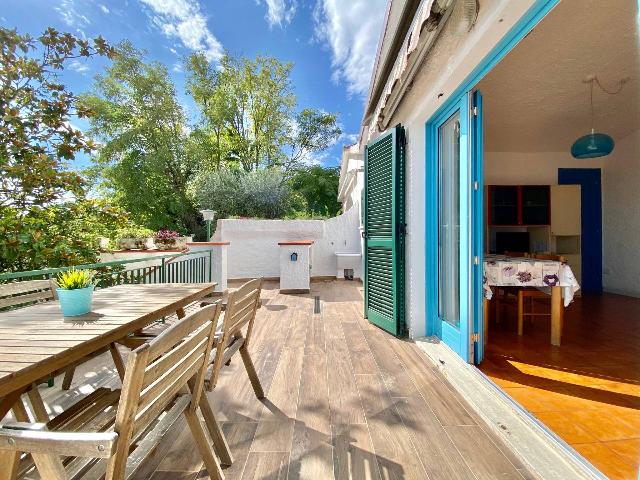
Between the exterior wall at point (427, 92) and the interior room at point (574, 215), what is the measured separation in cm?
90

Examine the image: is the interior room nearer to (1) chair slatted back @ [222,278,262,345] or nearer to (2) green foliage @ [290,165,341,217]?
(1) chair slatted back @ [222,278,262,345]

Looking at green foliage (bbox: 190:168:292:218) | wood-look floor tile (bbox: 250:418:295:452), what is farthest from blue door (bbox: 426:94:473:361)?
green foliage (bbox: 190:168:292:218)

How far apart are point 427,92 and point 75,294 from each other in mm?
2987

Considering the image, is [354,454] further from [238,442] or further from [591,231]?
[591,231]

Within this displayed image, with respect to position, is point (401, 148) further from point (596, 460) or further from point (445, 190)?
point (596, 460)

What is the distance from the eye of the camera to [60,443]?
0.76m

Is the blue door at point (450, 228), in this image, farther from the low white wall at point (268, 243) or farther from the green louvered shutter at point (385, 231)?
the low white wall at point (268, 243)

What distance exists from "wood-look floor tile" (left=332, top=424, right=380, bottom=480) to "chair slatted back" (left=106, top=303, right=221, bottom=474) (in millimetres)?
762

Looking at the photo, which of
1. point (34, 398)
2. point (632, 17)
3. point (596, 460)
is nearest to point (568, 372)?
point (596, 460)

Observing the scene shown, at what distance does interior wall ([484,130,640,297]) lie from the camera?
5.38m

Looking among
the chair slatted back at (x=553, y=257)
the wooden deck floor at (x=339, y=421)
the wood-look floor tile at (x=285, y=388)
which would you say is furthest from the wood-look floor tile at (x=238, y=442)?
the chair slatted back at (x=553, y=257)

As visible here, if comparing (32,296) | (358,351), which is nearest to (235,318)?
(32,296)

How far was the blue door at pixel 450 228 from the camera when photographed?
8.14 ft

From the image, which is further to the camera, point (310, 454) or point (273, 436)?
point (273, 436)
